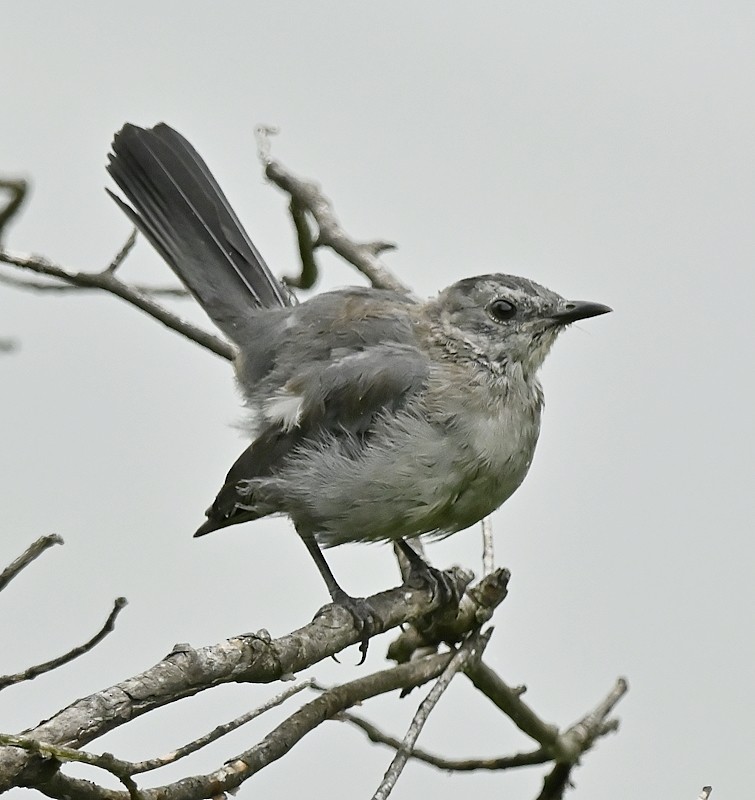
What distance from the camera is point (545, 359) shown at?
423 cm

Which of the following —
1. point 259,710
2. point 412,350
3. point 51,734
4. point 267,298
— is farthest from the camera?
point 267,298

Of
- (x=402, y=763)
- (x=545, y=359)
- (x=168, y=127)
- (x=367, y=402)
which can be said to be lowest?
(x=402, y=763)

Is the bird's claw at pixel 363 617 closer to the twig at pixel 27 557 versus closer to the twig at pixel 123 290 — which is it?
the twig at pixel 27 557

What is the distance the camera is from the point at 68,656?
2451 mm

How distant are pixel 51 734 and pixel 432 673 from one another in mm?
1696

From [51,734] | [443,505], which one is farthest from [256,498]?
[51,734]

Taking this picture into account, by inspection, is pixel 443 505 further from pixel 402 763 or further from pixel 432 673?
Result: pixel 402 763

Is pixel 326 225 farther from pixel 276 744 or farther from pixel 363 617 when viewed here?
pixel 276 744

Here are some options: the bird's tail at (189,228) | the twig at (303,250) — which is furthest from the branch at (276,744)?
the twig at (303,250)

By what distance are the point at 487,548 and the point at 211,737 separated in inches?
75.9

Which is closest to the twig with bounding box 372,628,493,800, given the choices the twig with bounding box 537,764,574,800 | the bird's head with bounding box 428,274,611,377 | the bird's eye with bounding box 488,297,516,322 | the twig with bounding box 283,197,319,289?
the twig with bounding box 537,764,574,800

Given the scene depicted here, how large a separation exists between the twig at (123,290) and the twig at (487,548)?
1.23 metres

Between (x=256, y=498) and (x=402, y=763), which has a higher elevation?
(x=256, y=498)

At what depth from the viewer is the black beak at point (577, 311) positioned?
13.1 feet
